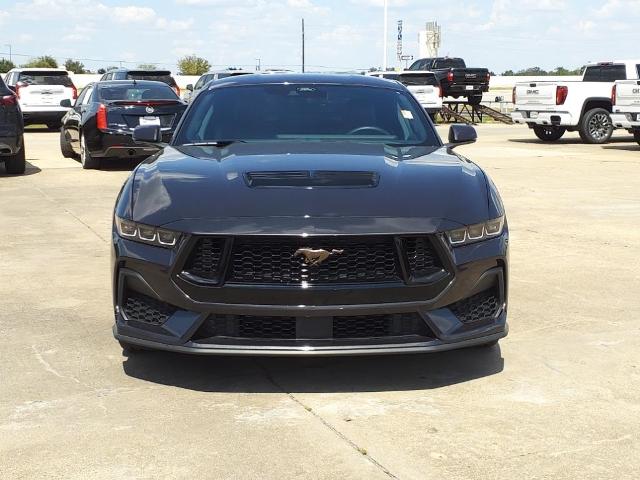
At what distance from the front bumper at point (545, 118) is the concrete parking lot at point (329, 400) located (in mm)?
14329

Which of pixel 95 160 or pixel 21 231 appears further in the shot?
pixel 95 160

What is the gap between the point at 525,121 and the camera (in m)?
22.0

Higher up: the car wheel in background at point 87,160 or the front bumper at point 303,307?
the front bumper at point 303,307

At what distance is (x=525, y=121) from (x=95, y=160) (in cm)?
1055

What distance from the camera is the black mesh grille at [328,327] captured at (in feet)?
14.2

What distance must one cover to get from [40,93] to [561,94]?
42.4 feet

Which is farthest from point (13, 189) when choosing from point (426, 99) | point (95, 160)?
point (426, 99)

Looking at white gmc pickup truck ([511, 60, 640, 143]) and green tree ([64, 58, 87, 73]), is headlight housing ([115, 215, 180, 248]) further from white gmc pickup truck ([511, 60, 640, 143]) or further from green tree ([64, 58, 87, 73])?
green tree ([64, 58, 87, 73])

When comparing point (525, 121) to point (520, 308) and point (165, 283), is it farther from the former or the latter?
point (165, 283)

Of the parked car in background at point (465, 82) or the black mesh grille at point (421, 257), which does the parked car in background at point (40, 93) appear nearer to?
the parked car in background at point (465, 82)

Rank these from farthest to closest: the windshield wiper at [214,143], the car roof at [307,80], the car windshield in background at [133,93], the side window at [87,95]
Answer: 1. the side window at [87,95]
2. the car windshield in background at [133,93]
3. the car roof at [307,80]
4. the windshield wiper at [214,143]

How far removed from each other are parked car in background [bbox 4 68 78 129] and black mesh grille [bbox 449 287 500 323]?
2171 cm

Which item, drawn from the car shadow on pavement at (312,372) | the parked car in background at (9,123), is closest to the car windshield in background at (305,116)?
the car shadow on pavement at (312,372)

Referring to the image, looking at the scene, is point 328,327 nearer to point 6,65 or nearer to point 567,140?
point 567,140
